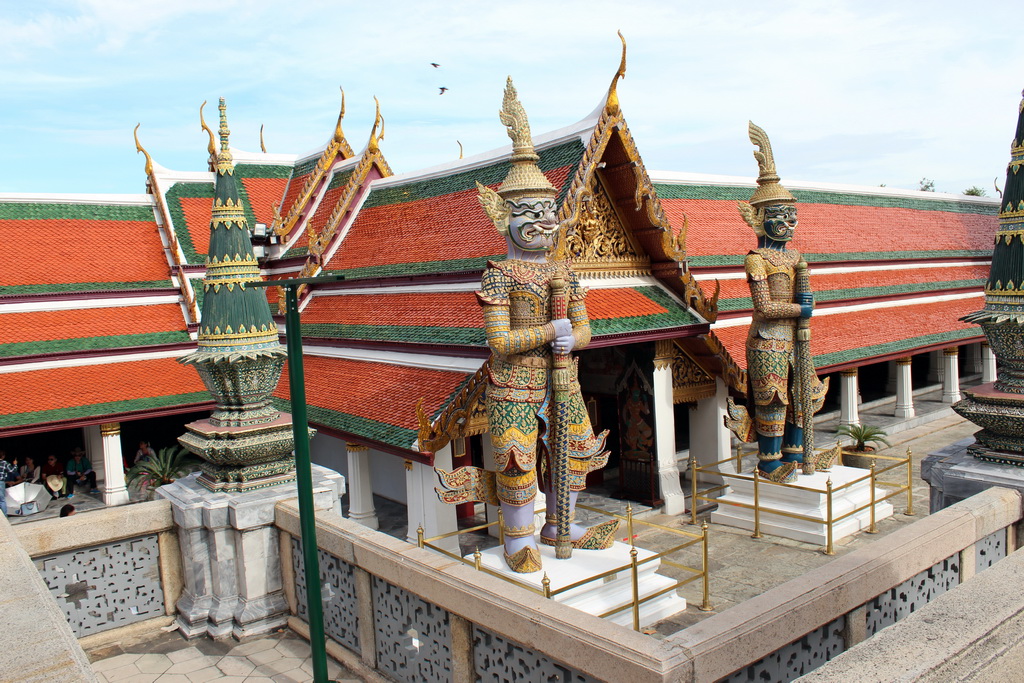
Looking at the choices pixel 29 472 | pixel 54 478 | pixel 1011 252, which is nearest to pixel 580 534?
pixel 1011 252

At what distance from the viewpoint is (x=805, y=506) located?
39.5ft

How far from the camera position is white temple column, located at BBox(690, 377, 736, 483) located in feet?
48.8

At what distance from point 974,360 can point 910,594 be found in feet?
87.1

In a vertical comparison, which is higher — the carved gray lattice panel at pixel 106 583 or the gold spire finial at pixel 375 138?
the gold spire finial at pixel 375 138

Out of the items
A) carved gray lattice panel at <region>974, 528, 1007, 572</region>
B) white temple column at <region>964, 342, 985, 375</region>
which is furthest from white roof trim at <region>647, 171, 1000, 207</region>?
carved gray lattice panel at <region>974, 528, 1007, 572</region>

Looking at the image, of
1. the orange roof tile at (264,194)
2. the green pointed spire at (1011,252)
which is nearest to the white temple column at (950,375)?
the green pointed spire at (1011,252)

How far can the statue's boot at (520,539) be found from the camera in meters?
7.49

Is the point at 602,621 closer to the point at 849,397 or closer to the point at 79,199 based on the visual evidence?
the point at 849,397

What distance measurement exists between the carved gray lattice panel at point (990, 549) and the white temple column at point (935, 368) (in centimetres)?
2192

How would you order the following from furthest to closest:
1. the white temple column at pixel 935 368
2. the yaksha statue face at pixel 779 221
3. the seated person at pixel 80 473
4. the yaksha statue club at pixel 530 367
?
the white temple column at pixel 935 368 < the seated person at pixel 80 473 < the yaksha statue face at pixel 779 221 < the yaksha statue club at pixel 530 367

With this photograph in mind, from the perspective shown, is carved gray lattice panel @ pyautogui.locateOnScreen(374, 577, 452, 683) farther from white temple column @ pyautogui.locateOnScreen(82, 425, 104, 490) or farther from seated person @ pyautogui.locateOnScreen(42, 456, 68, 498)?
white temple column @ pyautogui.locateOnScreen(82, 425, 104, 490)

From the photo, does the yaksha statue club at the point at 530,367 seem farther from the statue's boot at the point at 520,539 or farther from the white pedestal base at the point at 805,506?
the white pedestal base at the point at 805,506

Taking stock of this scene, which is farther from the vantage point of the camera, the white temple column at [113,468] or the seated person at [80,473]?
the seated person at [80,473]

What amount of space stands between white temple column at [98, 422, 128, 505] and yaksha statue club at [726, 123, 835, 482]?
12.5 meters
